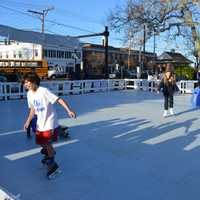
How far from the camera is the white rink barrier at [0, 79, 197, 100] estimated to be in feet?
50.3

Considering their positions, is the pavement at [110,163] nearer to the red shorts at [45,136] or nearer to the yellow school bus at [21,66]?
the red shorts at [45,136]

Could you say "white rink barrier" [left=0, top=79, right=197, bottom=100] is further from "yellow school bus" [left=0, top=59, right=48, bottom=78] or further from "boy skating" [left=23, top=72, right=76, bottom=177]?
"boy skating" [left=23, top=72, right=76, bottom=177]

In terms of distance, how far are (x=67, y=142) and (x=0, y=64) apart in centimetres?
2368

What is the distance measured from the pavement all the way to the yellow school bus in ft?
60.5

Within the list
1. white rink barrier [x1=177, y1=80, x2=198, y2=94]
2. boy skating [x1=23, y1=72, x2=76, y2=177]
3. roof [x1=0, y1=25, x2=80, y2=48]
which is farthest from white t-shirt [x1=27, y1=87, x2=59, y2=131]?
white rink barrier [x1=177, y1=80, x2=198, y2=94]

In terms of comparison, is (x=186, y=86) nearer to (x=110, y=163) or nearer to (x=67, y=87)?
(x=67, y=87)

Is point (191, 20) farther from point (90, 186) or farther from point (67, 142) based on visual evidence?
point (90, 186)

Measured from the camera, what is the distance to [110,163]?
197 inches

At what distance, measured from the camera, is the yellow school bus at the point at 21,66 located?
2612 centimetres

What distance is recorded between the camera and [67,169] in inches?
185

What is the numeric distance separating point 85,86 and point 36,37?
15.7ft

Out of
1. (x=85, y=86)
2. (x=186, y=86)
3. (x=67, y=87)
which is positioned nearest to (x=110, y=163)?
(x=67, y=87)

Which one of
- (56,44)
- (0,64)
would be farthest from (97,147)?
(0,64)

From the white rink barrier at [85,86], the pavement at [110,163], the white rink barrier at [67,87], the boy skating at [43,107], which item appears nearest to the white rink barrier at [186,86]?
the white rink barrier at [85,86]
